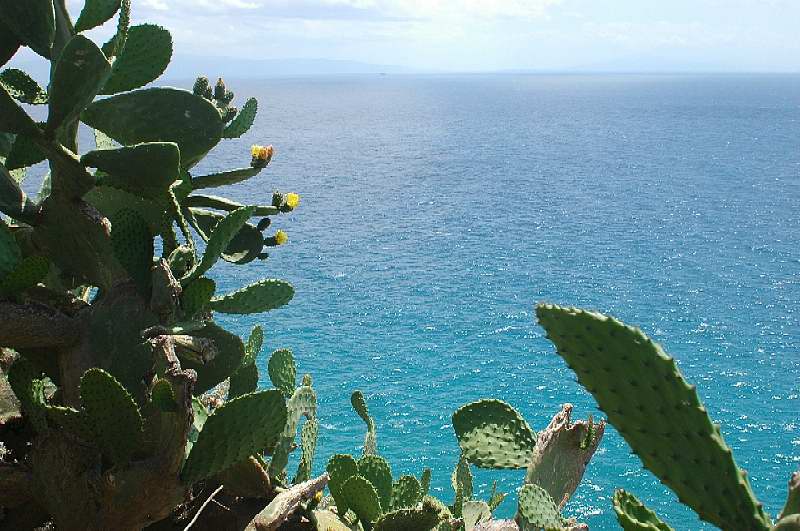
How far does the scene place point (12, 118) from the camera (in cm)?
202

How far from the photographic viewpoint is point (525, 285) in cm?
1722

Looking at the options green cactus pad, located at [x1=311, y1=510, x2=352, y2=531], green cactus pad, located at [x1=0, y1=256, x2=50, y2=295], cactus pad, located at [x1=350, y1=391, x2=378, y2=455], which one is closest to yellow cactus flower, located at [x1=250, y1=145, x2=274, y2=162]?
green cactus pad, located at [x1=0, y1=256, x2=50, y2=295]

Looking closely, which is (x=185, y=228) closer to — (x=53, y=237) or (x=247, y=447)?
(x=53, y=237)

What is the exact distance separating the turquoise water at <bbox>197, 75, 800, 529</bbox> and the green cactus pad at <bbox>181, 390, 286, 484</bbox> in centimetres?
759

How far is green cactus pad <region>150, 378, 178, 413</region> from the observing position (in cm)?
175

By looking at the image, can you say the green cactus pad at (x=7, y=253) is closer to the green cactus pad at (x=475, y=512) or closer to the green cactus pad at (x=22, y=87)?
the green cactus pad at (x=22, y=87)

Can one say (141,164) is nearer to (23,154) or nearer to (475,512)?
(23,154)

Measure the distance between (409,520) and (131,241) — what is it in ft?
3.43

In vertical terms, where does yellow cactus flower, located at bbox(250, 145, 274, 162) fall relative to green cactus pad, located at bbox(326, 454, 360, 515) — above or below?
above

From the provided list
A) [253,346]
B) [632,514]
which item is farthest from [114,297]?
[632,514]

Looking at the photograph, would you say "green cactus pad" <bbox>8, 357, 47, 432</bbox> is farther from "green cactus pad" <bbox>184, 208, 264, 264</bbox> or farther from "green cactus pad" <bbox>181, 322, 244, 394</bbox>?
"green cactus pad" <bbox>184, 208, 264, 264</bbox>

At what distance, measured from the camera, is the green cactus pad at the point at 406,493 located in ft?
9.32

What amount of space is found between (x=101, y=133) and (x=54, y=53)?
1.11 feet

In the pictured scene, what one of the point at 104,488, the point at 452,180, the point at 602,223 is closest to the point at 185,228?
the point at 104,488
